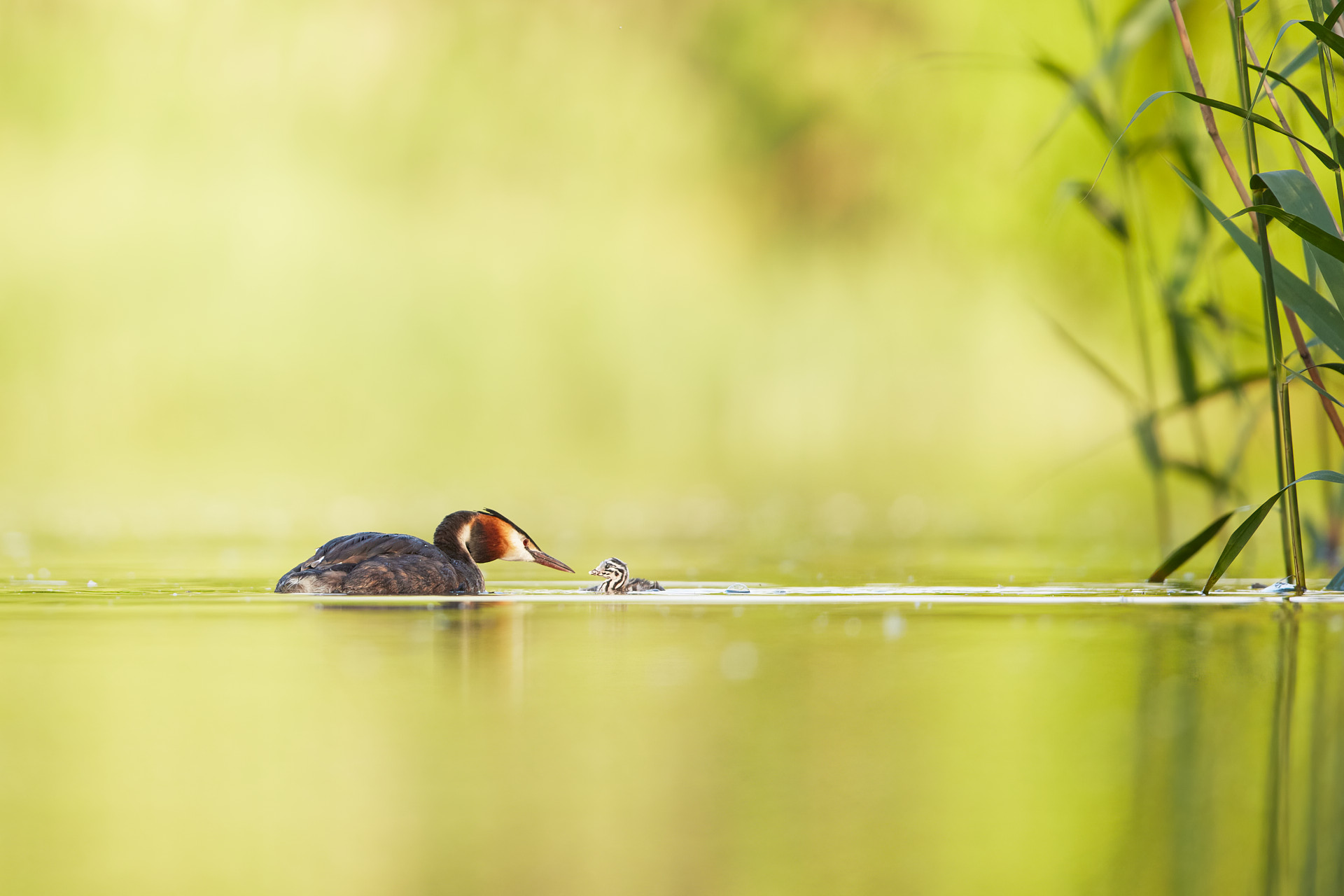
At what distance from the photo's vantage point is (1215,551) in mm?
4547

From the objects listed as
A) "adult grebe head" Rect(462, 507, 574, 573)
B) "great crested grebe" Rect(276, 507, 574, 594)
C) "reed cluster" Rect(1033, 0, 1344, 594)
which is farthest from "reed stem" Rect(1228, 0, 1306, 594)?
"great crested grebe" Rect(276, 507, 574, 594)

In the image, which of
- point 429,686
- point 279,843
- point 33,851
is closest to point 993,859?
point 279,843

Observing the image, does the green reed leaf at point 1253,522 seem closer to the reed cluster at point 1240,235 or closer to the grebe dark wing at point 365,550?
the reed cluster at point 1240,235

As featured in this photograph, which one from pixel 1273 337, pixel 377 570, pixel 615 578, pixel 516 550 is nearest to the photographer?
pixel 1273 337

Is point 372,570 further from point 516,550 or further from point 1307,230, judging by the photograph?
point 1307,230

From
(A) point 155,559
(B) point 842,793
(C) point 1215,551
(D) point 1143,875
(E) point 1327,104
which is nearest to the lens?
(D) point 1143,875

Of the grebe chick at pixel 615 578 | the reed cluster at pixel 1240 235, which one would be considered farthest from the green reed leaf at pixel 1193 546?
the grebe chick at pixel 615 578

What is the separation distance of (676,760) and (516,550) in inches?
79.3

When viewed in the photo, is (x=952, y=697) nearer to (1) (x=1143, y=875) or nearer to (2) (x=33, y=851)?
(1) (x=1143, y=875)

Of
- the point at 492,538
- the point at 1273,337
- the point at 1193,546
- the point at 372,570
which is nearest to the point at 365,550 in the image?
the point at 372,570

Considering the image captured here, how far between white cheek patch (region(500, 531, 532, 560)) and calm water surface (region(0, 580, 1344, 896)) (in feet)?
2.93

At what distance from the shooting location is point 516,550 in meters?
3.22

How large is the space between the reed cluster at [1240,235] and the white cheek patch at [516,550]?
4.38 ft

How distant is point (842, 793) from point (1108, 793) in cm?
22
